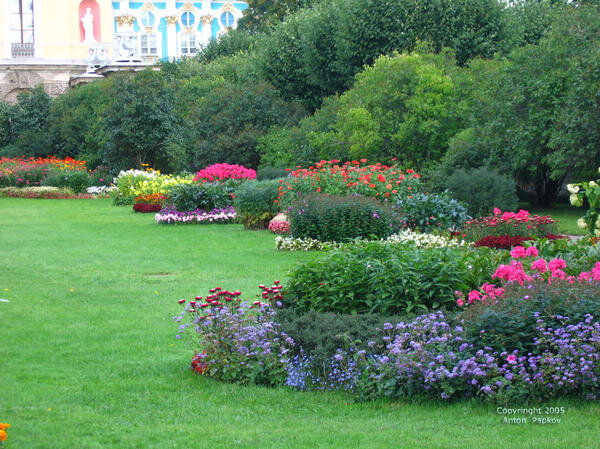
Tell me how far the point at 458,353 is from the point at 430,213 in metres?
9.74

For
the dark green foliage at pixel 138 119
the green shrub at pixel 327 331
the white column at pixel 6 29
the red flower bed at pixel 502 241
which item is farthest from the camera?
the white column at pixel 6 29

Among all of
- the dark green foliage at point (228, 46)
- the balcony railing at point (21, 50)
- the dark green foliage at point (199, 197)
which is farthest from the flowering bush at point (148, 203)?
the balcony railing at point (21, 50)

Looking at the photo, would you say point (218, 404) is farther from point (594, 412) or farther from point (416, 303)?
point (594, 412)

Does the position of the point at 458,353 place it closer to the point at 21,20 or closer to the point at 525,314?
the point at 525,314

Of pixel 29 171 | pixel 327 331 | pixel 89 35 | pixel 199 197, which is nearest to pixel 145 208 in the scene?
pixel 199 197

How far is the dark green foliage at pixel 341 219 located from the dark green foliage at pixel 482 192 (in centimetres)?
296

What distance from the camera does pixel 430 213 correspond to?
15.0 m

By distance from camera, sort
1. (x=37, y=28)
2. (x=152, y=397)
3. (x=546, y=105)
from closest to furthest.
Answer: (x=152, y=397)
(x=546, y=105)
(x=37, y=28)

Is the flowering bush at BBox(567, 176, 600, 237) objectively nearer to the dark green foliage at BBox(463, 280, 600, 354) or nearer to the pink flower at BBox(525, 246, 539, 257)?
the pink flower at BBox(525, 246, 539, 257)

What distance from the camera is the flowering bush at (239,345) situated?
19.9 feet

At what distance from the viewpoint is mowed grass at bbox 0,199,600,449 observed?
4750mm

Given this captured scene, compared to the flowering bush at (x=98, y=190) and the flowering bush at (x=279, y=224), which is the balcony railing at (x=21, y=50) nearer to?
the flowering bush at (x=98, y=190)

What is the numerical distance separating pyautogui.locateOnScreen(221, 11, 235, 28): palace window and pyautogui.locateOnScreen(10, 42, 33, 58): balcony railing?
22.1 metres

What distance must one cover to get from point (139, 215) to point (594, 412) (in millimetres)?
18786
